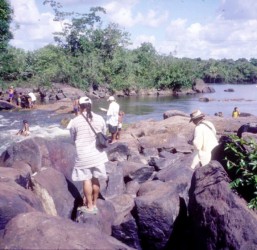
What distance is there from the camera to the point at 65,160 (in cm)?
802

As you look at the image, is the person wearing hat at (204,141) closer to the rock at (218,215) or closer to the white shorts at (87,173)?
the rock at (218,215)

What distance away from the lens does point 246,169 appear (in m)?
4.95

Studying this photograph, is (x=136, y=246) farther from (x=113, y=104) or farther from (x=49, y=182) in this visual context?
(x=113, y=104)

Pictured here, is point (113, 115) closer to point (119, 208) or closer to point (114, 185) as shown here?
point (114, 185)

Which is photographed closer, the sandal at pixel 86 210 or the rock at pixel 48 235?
the rock at pixel 48 235

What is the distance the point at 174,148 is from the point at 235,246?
8683 millimetres

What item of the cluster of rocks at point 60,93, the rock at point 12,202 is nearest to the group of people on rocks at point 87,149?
the rock at point 12,202

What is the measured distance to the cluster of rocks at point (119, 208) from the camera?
150 inches

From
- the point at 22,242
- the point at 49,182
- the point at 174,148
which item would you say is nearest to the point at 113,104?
the point at 174,148

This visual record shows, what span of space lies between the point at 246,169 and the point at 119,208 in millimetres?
2986

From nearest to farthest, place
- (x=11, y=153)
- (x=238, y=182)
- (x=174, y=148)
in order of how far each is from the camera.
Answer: (x=238, y=182), (x=11, y=153), (x=174, y=148)

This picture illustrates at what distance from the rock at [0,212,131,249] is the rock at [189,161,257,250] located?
134 centimetres

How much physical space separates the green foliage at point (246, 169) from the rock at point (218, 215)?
0.48 feet

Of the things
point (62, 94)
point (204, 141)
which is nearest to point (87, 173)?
point (204, 141)
